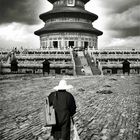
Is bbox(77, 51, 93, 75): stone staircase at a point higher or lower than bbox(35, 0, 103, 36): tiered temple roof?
lower

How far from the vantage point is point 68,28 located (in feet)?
189

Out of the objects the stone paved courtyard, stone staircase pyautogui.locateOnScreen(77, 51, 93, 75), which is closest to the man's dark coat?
the stone paved courtyard

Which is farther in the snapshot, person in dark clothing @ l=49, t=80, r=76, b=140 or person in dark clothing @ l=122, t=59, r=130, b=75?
person in dark clothing @ l=122, t=59, r=130, b=75

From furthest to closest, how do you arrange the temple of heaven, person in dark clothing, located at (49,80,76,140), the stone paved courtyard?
the temple of heaven
the stone paved courtyard
person in dark clothing, located at (49,80,76,140)

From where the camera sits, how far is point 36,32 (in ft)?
203

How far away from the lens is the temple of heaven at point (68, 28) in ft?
192

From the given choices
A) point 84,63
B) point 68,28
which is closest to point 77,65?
point 84,63

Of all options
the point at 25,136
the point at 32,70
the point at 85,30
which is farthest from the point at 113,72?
the point at 25,136

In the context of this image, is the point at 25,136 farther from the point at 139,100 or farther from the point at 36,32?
the point at 36,32

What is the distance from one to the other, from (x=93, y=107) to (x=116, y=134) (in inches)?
171

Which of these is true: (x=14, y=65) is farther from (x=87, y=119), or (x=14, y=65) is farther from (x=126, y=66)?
(x=87, y=119)

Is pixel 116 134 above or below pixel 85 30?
below

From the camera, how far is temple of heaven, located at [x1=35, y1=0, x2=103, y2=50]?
58.6 m

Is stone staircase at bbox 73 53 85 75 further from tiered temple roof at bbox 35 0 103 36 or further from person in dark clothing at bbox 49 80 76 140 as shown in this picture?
person in dark clothing at bbox 49 80 76 140
